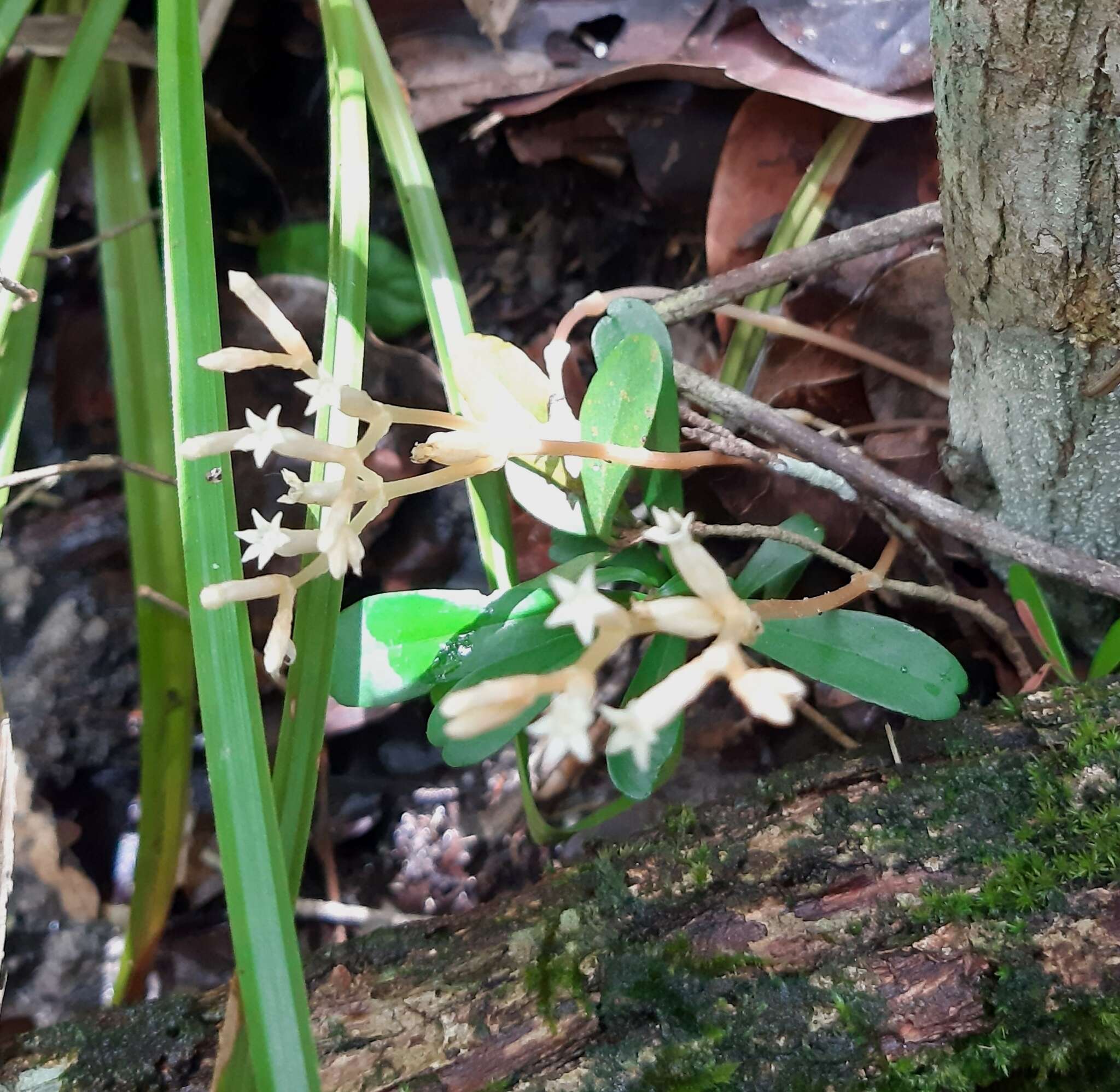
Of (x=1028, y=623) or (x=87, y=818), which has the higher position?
(x=1028, y=623)

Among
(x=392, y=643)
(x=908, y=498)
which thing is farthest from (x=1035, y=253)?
(x=392, y=643)

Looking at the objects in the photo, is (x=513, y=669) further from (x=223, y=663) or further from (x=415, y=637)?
(x=223, y=663)

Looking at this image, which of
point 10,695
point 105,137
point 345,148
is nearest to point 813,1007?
point 345,148

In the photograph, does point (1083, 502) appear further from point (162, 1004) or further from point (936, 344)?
point (162, 1004)

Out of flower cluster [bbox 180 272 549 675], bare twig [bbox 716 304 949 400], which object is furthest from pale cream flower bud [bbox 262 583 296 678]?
bare twig [bbox 716 304 949 400]

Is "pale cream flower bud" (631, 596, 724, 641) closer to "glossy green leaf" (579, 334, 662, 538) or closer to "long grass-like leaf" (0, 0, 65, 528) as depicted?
"glossy green leaf" (579, 334, 662, 538)
